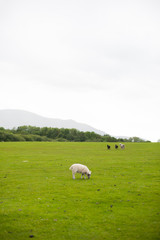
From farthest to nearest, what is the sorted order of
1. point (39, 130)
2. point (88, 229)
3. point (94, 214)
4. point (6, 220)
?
point (39, 130) → point (94, 214) → point (6, 220) → point (88, 229)

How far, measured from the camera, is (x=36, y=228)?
11.5 m

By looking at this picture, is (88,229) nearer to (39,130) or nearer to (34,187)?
(34,187)

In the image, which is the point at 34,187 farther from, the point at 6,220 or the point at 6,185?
the point at 6,220

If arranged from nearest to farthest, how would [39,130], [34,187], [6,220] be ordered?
[6,220] < [34,187] < [39,130]

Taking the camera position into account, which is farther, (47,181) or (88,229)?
(47,181)

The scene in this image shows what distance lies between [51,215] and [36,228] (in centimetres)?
159

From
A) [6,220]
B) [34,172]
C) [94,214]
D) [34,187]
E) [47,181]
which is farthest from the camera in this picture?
[34,172]

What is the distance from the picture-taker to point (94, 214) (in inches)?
523

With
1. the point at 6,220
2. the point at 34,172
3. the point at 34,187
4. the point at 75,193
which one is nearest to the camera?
the point at 6,220

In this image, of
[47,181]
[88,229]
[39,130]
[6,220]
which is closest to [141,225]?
[88,229]

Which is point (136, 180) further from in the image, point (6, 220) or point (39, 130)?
point (39, 130)

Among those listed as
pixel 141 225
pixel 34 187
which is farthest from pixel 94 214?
pixel 34 187

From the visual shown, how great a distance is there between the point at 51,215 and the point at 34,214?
106 cm

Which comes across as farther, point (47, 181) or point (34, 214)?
point (47, 181)
